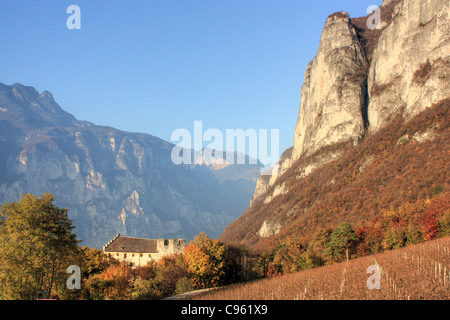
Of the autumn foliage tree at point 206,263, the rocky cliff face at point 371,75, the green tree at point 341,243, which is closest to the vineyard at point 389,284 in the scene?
the autumn foliage tree at point 206,263

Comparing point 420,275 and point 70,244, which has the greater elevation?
point 70,244

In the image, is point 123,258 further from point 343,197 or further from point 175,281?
point 343,197

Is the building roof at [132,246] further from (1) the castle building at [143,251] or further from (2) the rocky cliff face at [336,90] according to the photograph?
(2) the rocky cliff face at [336,90]

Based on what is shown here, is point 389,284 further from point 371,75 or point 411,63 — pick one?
point 371,75

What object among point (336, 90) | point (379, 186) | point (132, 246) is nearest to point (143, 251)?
point (132, 246)

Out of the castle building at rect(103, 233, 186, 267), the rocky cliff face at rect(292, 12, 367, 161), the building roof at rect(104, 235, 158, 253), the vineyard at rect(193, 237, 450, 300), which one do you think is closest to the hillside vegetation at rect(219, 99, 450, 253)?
the rocky cliff face at rect(292, 12, 367, 161)

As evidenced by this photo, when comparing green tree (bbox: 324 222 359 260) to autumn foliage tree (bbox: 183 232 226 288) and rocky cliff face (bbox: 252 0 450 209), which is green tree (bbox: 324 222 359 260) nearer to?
autumn foliage tree (bbox: 183 232 226 288)
